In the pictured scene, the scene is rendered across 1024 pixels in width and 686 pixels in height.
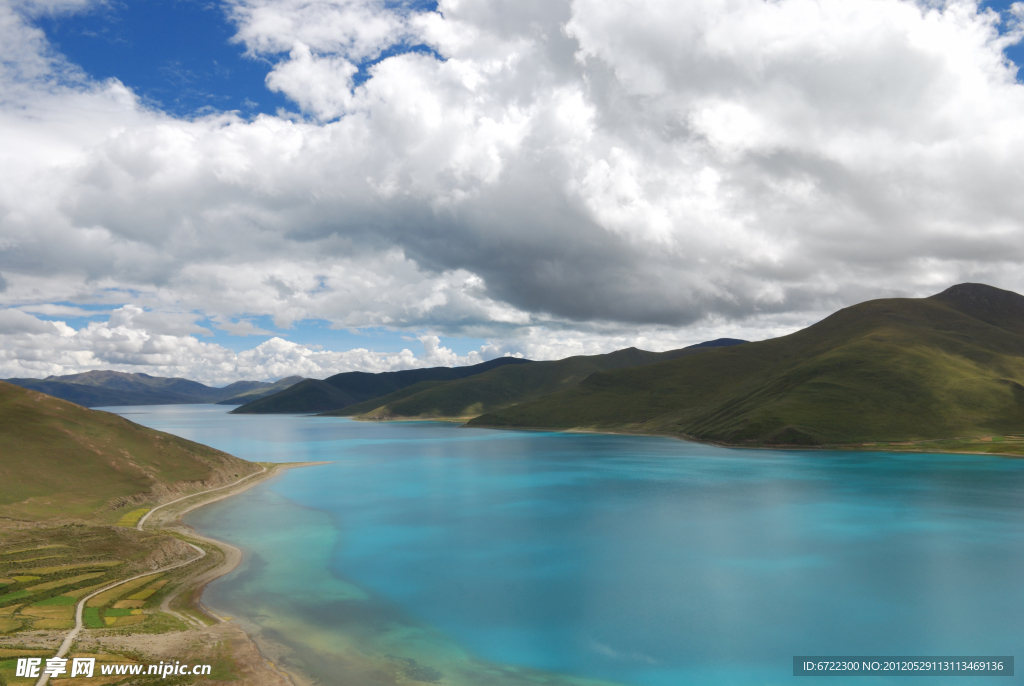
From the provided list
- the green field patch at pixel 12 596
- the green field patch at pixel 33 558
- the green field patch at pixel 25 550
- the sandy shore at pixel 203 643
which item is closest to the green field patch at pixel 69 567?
the green field patch at pixel 33 558

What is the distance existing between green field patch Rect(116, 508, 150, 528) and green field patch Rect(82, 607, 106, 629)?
32.7 meters

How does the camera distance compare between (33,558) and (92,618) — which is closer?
(92,618)

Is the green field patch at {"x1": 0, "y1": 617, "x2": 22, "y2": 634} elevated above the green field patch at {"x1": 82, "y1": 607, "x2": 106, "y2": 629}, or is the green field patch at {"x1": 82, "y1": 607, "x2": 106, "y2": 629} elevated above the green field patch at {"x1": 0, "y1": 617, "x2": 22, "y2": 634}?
the green field patch at {"x1": 0, "y1": 617, "x2": 22, "y2": 634}

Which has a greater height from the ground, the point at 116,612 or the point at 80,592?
the point at 80,592

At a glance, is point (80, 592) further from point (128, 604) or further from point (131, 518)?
point (131, 518)

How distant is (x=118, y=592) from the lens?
38094 mm

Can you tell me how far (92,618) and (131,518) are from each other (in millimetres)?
38755

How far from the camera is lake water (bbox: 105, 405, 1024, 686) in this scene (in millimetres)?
31391

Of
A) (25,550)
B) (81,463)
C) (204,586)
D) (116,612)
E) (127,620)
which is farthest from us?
(81,463)

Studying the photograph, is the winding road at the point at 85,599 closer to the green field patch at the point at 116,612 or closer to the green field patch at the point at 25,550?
the green field patch at the point at 116,612

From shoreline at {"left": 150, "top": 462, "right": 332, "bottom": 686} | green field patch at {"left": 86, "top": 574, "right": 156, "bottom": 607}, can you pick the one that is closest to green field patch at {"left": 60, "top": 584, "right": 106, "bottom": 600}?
green field patch at {"left": 86, "top": 574, "right": 156, "bottom": 607}

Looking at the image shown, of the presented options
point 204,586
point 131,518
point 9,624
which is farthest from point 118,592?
point 131,518

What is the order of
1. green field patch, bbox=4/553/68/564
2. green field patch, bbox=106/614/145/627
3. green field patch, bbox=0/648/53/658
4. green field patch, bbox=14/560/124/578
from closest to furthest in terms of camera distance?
green field patch, bbox=0/648/53/658, green field patch, bbox=106/614/145/627, green field patch, bbox=14/560/124/578, green field patch, bbox=4/553/68/564

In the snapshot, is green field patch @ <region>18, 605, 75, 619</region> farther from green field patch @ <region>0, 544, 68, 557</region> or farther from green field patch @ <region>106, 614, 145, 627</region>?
green field patch @ <region>0, 544, 68, 557</region>
